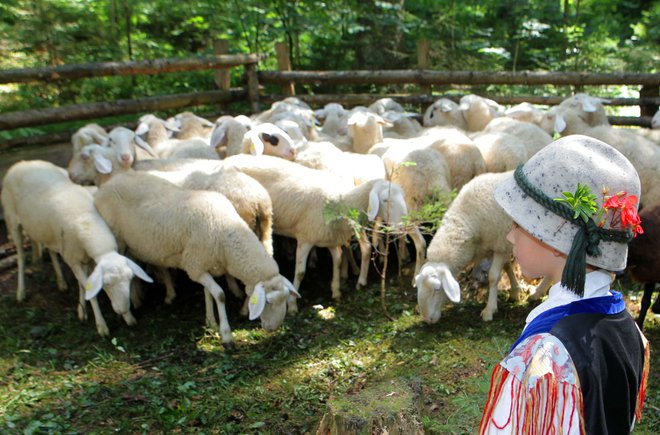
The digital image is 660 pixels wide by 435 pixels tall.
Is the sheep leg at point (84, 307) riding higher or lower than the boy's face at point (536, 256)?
lower

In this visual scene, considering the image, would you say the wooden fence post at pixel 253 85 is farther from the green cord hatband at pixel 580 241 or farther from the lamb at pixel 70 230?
the green cord hatband at pixel 580 241

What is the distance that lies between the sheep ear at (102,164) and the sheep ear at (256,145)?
5.28ft

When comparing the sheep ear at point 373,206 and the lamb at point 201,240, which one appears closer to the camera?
the lamb at point 201,240

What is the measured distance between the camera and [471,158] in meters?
6.59

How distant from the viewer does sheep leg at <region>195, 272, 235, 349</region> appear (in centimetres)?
519

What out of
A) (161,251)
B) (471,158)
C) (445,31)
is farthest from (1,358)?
(445,31)

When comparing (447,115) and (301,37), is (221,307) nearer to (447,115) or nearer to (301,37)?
(447,115)

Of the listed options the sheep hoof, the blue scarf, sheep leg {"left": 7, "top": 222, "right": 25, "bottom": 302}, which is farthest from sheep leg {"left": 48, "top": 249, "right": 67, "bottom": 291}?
the blue scarf

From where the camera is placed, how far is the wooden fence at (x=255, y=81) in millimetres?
7758

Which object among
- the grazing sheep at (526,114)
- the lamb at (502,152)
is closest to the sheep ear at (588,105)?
the grazing sheep at (526,114)

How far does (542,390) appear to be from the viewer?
143 cm

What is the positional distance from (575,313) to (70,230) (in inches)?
204

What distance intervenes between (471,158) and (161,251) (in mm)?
3445

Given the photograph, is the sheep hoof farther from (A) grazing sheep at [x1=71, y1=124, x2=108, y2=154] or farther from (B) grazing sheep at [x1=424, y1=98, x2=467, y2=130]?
(A) grazing sheep at [x1=71, y1=124, x2=108, y2=154]
